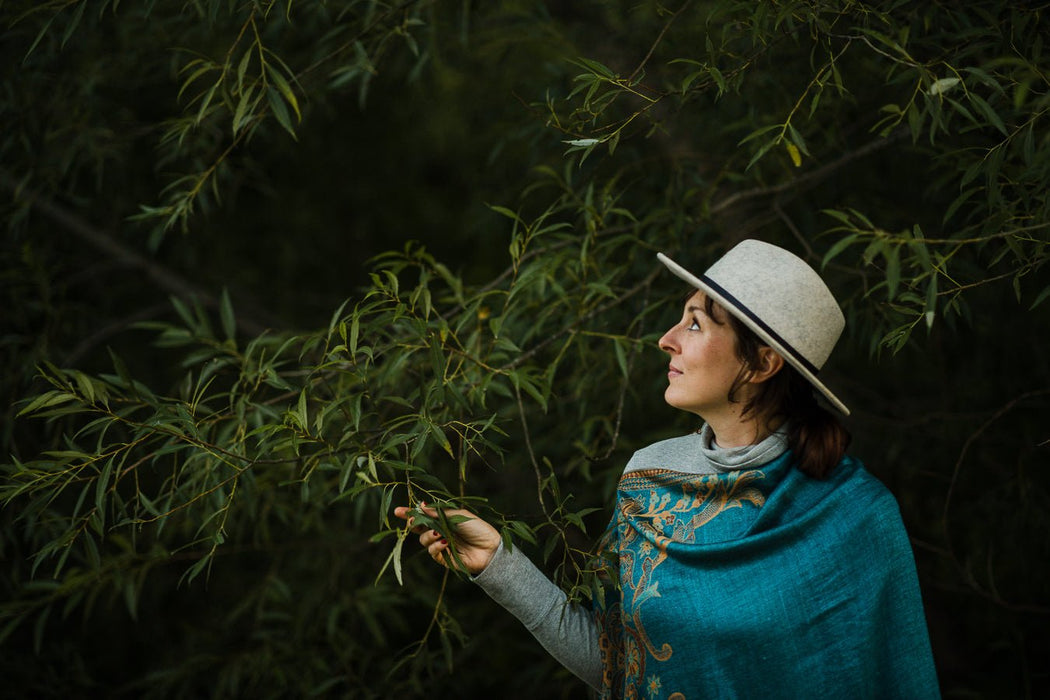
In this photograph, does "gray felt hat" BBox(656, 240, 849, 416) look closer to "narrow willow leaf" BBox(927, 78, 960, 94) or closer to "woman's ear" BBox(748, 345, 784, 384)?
"woman's ear" BBox(748, 345, 784, 384)

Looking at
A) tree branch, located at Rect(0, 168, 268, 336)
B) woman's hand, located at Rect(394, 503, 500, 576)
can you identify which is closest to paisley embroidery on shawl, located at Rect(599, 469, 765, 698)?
woman's hand, located at Rect(394, 503, 500, 576)

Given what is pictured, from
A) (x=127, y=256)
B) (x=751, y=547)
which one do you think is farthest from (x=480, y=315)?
(x=127, y=256)

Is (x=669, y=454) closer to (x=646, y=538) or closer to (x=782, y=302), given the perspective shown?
(x=646, y=538)

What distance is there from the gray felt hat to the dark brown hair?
5 centimetres

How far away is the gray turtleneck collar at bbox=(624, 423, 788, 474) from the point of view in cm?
148

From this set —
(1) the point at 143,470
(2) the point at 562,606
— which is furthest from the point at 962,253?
(1) the point at 143,470

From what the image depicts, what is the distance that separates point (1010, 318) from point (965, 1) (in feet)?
3.52

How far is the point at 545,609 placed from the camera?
5.16 feet

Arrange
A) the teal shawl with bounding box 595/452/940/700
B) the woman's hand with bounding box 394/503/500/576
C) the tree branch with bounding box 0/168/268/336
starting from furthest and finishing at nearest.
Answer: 1. the tree branch with bounding box 0/168/268/336
2. the woman's hand with bounding box 394/503/500/576
3. the teal shawl with bounding box 595/452/940/700

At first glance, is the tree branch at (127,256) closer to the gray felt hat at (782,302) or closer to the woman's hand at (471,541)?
the woman's hand at (471,541)

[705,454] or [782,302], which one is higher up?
[782,302]

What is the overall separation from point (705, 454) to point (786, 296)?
292mm

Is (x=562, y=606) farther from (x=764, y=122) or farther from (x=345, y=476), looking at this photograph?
(x=764, y=122)

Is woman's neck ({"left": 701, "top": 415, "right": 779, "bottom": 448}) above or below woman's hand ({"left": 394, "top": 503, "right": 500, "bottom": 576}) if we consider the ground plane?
above
